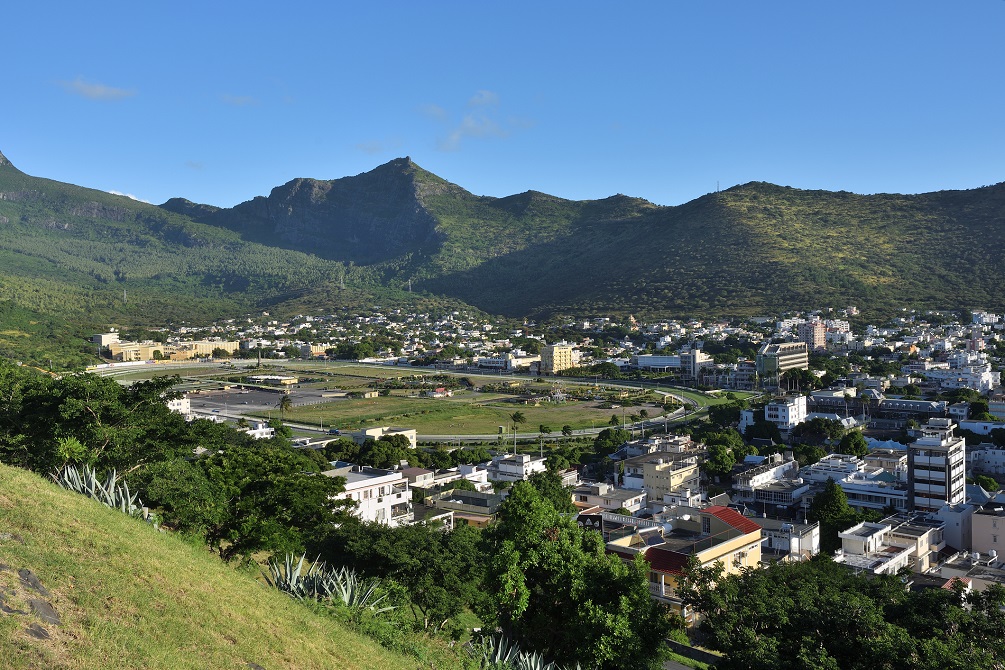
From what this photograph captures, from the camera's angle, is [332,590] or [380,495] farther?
[380,495]

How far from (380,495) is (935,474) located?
17440 millimetres

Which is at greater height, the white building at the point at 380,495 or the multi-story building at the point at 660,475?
the white building at the point at 380,495

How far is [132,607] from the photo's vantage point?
6543 mm

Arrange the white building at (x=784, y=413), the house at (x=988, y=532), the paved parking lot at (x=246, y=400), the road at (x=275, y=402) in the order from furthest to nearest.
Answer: the paved parking lot at (x=246, y=400) → the road at (x=275, y=402) → the white building at (x=784, y=413) → the house at (x=988, y=532)

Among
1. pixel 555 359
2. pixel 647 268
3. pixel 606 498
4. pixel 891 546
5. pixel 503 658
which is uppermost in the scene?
pixel 647 268

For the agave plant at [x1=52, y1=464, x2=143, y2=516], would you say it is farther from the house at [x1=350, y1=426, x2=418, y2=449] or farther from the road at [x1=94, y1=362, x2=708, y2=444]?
the road at [x1=94, y1=362, x2=708, y2=444]

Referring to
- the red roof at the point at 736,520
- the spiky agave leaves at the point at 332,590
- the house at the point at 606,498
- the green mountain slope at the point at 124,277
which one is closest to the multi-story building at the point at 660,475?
the house at the point at 606,498

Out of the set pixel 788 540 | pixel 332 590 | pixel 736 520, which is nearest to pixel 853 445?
pixel 788 540

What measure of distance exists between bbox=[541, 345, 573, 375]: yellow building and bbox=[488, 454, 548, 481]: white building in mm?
49617

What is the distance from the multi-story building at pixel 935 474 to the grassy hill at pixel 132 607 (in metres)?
22.5

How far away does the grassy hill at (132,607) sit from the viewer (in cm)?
577

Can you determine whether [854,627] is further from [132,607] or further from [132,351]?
[132,351]

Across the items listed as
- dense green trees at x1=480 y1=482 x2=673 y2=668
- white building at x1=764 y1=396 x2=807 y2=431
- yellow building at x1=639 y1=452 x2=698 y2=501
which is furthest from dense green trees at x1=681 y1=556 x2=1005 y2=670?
white building at x1=764 y1=396 x2=807 y2=431

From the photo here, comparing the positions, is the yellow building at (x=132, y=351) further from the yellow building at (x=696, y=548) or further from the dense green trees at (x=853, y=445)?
the yellow building at (x=696, y=548)
